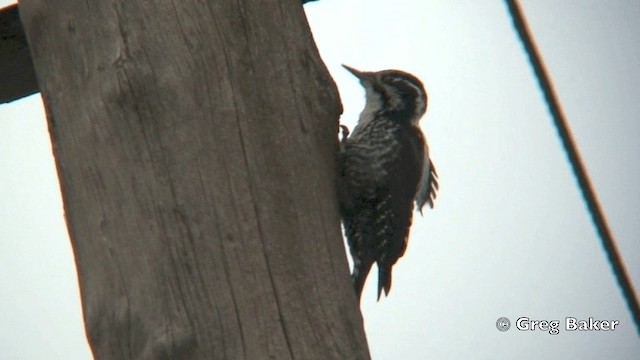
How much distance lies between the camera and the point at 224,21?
2195mm

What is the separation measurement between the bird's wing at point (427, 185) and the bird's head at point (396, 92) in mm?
171

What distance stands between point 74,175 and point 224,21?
463 mm

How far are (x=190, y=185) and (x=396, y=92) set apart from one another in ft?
6.13

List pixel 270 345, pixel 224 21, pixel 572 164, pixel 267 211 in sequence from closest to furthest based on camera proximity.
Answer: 1. pixel 270 345
2. pixel 267 211
3. pixel 224 21
4. pixel 572 164

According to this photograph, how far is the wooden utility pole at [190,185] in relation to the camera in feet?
6.27

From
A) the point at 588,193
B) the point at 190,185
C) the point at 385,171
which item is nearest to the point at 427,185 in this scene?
the point at 385,171

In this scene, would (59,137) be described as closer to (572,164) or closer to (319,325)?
(319,325)

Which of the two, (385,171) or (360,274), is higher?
(385,171)

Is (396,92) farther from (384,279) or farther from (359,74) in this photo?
(384,279)

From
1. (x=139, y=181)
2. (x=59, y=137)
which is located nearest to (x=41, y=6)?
(x=59, y=137)

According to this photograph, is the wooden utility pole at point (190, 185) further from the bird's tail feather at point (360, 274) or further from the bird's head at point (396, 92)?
the bird's head at point (396, 92)

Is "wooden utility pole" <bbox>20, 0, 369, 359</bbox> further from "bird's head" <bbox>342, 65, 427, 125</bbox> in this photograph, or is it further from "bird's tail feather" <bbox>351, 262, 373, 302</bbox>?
"bird's head" <bbox>342, 65, 427, 125</bbox>

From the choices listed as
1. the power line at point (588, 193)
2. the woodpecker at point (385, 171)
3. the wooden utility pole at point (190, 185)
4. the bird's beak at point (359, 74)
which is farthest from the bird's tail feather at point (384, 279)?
the wooden utility pole at point (190, 185)

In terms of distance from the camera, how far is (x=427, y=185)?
3.72m
